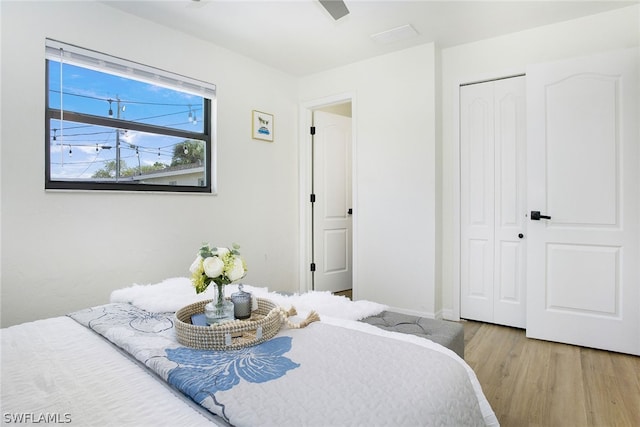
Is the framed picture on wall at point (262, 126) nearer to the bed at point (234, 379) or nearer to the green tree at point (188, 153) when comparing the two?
the green tree at point (188, 153)

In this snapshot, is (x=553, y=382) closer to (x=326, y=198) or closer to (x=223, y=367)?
(x=223, y=367)

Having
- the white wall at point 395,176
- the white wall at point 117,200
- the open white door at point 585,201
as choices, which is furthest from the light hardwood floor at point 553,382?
the white wall at point 117,200

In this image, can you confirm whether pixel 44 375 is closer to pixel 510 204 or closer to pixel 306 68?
pixel 510 204

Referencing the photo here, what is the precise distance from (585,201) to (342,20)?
90.1 inches

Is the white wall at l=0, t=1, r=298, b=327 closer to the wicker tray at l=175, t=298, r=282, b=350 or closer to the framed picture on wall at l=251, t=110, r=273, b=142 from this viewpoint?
the framed picture on wall at l=251, t=110, r=273, b=142

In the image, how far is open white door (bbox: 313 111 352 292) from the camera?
13.8 feet

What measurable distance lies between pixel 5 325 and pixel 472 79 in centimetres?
391

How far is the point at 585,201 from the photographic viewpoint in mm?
2670

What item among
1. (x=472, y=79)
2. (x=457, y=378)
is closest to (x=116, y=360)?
(x=457, y=378)

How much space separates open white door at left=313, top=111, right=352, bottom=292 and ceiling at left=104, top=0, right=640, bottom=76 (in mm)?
1067

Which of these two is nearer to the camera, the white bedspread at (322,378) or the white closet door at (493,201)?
the white bedspread at (322,378)

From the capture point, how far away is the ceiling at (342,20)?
259cm

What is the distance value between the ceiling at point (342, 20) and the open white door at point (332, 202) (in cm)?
107

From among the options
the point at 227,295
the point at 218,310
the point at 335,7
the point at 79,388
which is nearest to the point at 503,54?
the point at 335,7
